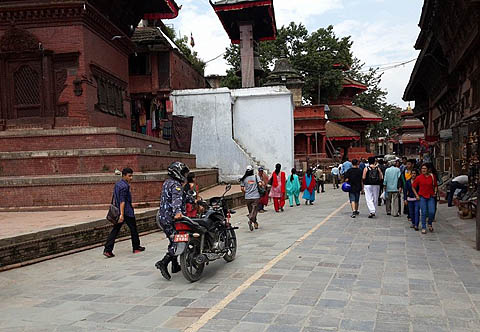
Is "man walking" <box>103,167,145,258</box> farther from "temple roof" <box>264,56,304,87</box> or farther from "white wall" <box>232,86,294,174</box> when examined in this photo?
"temple roof" <box>264,56,304,87</box>

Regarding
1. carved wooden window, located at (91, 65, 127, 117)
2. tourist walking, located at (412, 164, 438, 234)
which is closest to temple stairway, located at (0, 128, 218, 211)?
carved wooden window, located at (91, 65, 127, 117)

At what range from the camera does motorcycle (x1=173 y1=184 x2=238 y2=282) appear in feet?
18.8

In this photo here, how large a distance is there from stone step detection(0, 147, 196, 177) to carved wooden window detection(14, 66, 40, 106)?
245 cm

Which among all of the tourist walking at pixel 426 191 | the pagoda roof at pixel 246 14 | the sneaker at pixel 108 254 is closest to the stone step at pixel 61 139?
the sneaker at pixel 108 254

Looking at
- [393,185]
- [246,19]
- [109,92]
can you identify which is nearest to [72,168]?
[109,92]

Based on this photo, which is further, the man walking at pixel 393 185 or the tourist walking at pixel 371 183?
the man walking at pixel 393 185

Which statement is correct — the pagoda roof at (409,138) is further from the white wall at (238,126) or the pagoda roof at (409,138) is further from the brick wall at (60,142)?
the brick wall at (60,142)

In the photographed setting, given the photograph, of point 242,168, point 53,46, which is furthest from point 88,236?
point 242,168

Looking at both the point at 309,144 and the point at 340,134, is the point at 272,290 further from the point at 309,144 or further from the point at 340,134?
the point at 340,134

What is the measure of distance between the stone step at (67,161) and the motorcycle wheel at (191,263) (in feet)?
24.2

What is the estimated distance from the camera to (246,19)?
1005 inches

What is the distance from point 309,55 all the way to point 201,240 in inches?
1500

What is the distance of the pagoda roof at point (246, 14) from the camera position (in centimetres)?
2418

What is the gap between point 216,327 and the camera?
4125 millimetres
